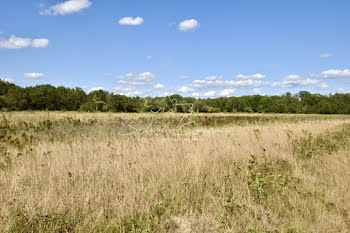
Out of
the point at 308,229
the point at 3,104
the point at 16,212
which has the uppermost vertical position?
the point at 3,104

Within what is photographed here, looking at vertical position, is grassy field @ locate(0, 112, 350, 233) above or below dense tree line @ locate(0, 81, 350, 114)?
below

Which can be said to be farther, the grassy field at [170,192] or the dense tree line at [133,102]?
the dense tree line at [133,102]

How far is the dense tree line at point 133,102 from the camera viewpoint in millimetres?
19156

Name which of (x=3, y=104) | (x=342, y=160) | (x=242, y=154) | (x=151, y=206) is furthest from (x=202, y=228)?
(x=3, y=104)

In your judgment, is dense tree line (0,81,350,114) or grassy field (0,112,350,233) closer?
grassy field (0,112,350,233)

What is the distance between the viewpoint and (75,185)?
3.66 m

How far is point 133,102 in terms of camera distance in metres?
26.7

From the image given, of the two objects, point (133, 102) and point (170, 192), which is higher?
point (133, 102)

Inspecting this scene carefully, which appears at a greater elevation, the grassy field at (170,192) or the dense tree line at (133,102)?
the dense tree line at (133,102)

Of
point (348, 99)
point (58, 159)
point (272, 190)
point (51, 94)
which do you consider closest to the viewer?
point (272, 190)

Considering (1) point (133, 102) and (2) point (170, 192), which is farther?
(1) point (133, 102)

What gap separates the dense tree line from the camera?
19.2m

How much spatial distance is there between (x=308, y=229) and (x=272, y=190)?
3.62 ft

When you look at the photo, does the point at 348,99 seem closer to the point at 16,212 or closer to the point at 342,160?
the point at 342,160
